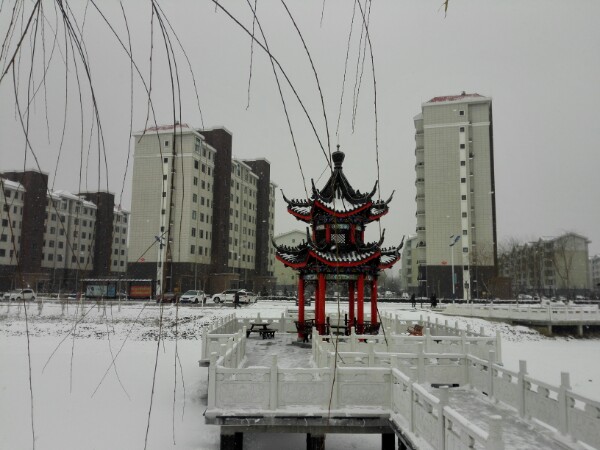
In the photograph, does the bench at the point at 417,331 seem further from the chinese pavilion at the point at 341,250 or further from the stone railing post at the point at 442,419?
the stone railing post at the point at 442,419

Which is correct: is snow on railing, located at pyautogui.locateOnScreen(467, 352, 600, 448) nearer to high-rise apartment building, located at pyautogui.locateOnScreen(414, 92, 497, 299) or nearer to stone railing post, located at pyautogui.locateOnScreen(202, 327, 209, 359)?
stone railing post, located at pyautogui.locateOnScreen(202, 327, 209, 359)

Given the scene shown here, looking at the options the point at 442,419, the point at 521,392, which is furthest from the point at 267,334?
the point at 442,419

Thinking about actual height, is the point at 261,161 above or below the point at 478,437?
above

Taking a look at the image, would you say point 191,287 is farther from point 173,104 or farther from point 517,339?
point 173,104

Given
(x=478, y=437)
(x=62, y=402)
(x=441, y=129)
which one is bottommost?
(x=62, y=402)

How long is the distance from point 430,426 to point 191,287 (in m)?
40.8

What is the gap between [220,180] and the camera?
46.1 metres

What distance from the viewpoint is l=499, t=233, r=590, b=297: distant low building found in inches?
2211

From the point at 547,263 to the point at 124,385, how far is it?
59.9m

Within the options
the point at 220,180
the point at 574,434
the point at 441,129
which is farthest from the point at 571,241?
the point at 574,434

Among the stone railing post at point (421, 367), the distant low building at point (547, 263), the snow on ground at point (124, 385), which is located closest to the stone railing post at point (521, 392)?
the stone railing post at point (421, 367)

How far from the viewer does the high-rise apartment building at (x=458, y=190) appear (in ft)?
135

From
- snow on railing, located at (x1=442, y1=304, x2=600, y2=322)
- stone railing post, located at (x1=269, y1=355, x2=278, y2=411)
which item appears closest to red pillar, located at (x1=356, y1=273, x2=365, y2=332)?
stone railing post, located at (x1=269, y1=355, x2=278, y2=411)

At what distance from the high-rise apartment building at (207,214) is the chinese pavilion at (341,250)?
871 inches
